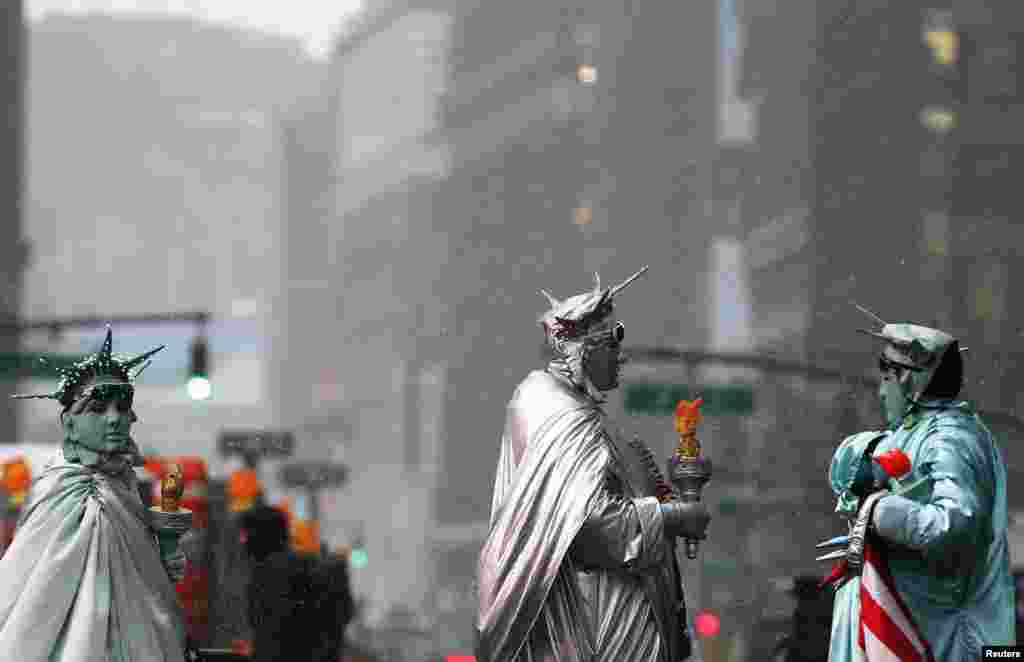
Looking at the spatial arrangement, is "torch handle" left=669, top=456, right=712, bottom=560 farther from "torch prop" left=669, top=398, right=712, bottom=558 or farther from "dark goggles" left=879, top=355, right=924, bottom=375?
"dark goggles" left=879, top=355, right=924, bottom=375

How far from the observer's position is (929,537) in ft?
30.1

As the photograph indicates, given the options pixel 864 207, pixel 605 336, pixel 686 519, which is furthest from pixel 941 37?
pixel 686 519

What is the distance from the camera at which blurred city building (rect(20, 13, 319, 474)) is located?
71.1m

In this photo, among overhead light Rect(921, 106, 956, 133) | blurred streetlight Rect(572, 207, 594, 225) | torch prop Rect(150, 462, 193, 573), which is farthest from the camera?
blurred streetlight Rect(572, 207, 594, 225)

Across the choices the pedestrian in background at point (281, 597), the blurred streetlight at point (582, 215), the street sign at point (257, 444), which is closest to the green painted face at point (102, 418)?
the pedestrian in background at point (281, 597)

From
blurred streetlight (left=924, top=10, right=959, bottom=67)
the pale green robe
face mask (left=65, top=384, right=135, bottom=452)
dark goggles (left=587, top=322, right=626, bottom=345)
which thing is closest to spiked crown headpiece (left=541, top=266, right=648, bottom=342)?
dark goggles (left=587, top=322, right=626, bottom=345)

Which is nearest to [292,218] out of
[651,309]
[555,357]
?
[651,309]

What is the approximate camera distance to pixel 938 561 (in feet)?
31.0

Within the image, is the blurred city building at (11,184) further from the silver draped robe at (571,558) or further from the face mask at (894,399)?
the face mask at (894,399)

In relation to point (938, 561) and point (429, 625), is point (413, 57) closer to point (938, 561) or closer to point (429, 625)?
point (429, 625)

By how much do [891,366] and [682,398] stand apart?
69.4 ft

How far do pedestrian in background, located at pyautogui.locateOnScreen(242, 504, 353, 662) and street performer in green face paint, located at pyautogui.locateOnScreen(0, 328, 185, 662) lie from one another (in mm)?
3696

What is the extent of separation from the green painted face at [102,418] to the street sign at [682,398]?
15.9 metres

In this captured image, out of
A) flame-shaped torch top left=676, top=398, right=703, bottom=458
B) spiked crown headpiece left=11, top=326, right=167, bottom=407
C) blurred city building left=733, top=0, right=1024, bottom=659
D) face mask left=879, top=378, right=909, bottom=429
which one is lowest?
flame-shaped torch top left=676, top=398, right=703, bottom=458
